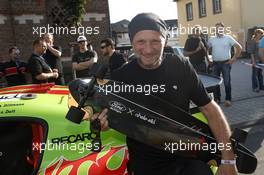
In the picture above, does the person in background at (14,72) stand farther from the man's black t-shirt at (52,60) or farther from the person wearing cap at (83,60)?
the person wearing cap at (83,60)

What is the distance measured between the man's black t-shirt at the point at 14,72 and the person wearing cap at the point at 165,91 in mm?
5542

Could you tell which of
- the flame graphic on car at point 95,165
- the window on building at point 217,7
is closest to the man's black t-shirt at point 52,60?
the flame graphic on car at point 95,165

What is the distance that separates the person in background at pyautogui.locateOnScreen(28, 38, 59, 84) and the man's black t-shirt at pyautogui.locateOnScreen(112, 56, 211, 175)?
4.41 meters

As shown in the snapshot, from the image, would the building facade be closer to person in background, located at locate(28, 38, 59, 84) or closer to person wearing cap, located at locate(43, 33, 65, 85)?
person wearing cap, located at locate(43, 33, 65, 85)

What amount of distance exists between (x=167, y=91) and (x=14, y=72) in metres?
5.78

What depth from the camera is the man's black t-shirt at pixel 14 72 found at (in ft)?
24.1

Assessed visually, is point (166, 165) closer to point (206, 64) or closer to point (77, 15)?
point (206, 64)

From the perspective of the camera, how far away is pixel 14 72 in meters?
7.38

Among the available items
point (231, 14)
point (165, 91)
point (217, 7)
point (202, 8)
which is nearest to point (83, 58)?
point (165, 91)

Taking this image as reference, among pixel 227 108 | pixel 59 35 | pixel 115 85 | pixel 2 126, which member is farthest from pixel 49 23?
pixel 115 85

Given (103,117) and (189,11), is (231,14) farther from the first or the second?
(103,117)

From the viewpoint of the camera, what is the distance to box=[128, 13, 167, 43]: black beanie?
2.12 metres

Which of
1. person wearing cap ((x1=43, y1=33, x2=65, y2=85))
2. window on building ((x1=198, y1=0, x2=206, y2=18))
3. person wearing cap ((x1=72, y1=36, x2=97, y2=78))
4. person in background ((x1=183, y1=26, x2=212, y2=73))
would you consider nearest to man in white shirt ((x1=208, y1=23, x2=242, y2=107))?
person in background ((x1=183, y1=26, x2=212, y2=73))

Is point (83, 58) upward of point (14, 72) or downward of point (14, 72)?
upward
